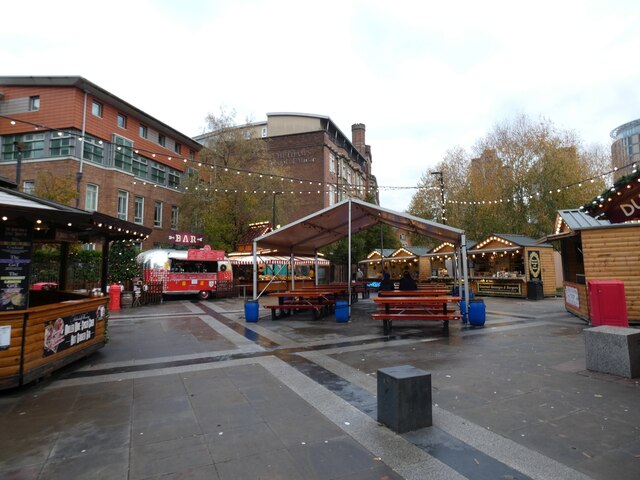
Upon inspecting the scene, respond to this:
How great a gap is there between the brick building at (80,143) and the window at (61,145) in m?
0.06

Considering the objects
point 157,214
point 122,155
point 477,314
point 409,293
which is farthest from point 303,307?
point 157,214

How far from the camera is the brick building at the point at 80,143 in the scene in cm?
2430

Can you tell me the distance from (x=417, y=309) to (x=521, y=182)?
23.2 m

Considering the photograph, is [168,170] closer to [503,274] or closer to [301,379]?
[503,274]

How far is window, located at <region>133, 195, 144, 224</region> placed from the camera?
2894cm

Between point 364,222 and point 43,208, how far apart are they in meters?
12.7

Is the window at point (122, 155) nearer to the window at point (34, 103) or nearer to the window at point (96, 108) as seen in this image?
the window at point (96, 108)

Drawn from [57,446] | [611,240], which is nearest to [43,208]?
[57,446]

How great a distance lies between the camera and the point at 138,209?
96.4 feet

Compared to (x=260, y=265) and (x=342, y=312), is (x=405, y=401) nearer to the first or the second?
(x=342, y=312)

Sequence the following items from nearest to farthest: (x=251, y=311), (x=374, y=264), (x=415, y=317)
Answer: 1. (x=415, y=317)
2. (x=251, y=311)
3. (x=374, y=264)

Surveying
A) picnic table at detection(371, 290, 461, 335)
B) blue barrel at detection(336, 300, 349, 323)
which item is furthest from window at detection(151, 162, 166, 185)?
picnic table at detection(371, 290, 461, 335)

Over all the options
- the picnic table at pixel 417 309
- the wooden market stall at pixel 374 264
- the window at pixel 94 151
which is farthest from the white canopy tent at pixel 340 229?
the window at pixel 94 151

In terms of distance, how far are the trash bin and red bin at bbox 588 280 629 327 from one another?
12.4 m
